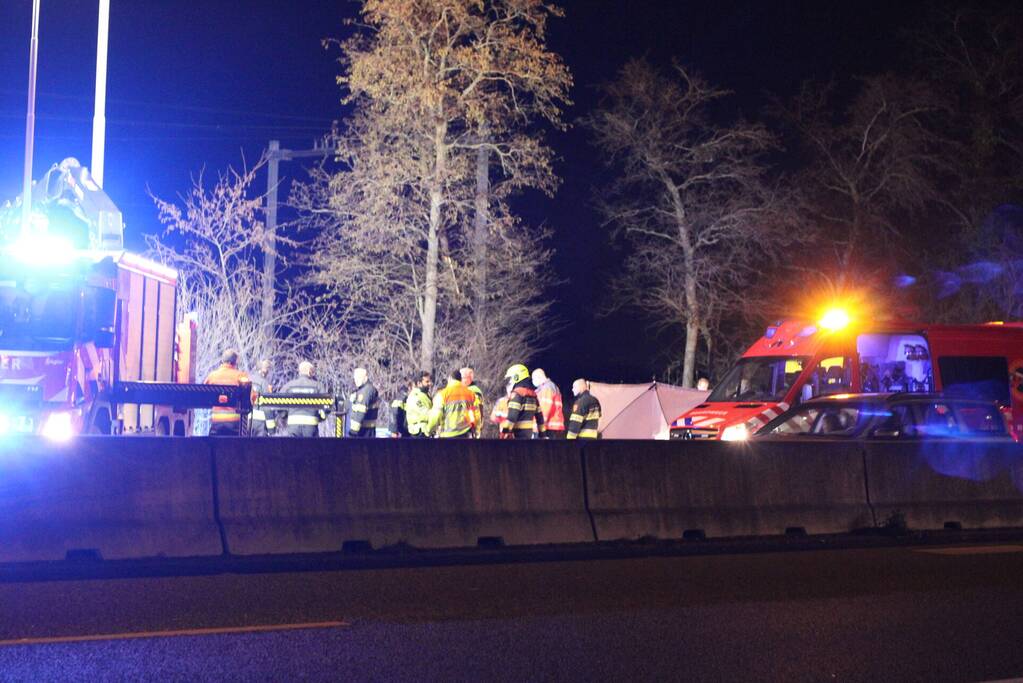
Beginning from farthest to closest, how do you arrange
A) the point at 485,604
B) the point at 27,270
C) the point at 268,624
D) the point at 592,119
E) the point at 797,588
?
the point at 592,119 → the point at 27,270 → the point at 797,588 → the point at 485,604 → the point at 268,624

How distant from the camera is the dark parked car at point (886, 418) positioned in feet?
47.5

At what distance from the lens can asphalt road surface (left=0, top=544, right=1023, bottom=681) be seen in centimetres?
662

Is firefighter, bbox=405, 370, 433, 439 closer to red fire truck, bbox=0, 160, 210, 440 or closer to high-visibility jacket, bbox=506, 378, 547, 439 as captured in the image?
high-visibility jacket, bbox=506, 378, 547, 439

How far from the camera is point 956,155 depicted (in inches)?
1446

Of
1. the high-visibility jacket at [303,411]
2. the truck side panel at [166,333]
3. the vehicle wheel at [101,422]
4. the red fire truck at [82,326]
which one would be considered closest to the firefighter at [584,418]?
the high-visibility jacket at [303,411]

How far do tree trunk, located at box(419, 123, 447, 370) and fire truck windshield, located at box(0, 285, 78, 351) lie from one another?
14.3m

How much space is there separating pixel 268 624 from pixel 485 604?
1559 millimetres

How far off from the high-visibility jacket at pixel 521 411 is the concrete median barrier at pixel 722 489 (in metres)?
4.81

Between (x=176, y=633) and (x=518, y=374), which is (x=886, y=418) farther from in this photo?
(x=176, y=633)

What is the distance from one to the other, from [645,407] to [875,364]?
24.0 ft

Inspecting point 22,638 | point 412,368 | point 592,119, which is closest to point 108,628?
point 22,638

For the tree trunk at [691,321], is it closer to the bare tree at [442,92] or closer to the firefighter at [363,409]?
the bare tree at [442,92]

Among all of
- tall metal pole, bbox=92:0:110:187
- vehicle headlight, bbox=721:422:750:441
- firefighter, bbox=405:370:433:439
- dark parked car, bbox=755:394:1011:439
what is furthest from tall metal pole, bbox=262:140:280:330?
dark parked car, bbox=755:394:1011:439

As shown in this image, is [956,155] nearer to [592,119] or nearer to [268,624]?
[592,119]
